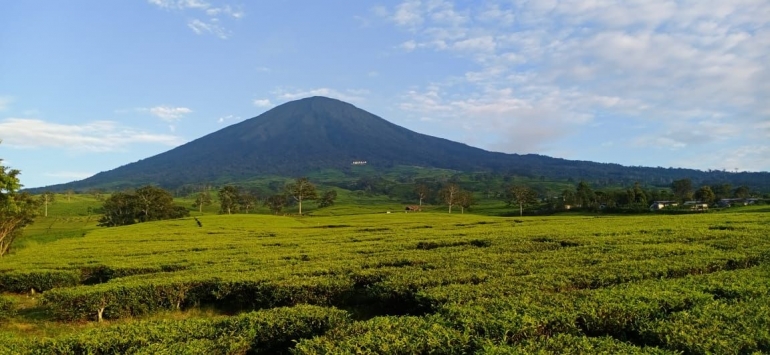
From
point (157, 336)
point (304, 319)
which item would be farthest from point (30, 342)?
point (304, 319)

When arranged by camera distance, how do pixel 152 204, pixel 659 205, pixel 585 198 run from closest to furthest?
1. pixel 659 205
2. pixel 152 204
3. pixel 585 198

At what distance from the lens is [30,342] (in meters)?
8.87

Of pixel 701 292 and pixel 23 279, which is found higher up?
pixel 701 292

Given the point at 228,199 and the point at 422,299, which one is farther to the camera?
the point at 228,199

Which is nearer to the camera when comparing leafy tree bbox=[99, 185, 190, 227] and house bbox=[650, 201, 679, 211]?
house bbox=[650, 201, 679, 211]

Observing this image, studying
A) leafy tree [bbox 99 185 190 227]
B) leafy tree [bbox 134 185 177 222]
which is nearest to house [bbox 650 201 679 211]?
A: leafy tree [bbox 134 185 177 222]

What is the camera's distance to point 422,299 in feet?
35.5

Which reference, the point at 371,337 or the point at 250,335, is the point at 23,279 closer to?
the point at 250,335

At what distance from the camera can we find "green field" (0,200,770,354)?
7652mm

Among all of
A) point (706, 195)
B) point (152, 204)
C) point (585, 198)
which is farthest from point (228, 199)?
point (706, 195)

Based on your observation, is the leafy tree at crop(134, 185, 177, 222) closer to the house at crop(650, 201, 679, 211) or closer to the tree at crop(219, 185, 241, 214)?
the tree at crop(219, 185, 241, 214)

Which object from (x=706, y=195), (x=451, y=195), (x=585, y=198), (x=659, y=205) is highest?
(x=451, y=195)

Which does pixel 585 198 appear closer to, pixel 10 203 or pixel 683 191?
pixel 683 191

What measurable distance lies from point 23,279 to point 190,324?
49.6 ft
